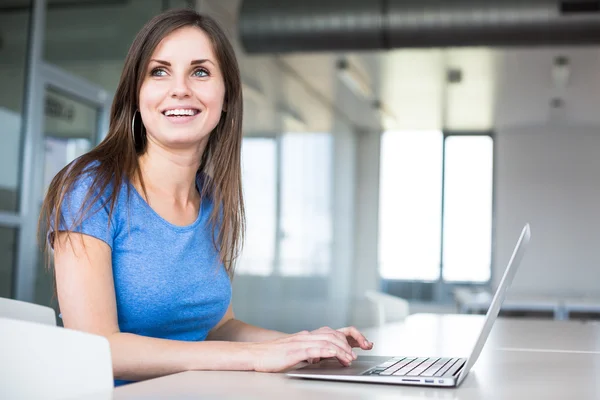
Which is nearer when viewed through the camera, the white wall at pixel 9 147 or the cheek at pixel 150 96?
the cheek at pixel 150 96

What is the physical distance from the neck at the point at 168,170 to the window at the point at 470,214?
11209 mm

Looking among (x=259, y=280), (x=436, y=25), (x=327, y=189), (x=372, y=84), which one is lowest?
(x=259, y=280)

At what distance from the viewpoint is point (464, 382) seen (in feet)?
3.67

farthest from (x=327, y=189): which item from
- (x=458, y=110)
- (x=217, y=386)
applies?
(x=217, y=386)

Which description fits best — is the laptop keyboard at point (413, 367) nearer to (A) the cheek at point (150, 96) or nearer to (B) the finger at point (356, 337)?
(B) the finger at point (356, 337)

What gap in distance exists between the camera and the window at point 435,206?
12438 mm

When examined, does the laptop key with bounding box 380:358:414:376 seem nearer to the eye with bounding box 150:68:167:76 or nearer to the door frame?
the eye with bounding box 150:68:167:76

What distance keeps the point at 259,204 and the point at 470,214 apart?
6.11 meters

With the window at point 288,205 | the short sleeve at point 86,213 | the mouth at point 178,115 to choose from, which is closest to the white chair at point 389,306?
the mouth at point 178,115

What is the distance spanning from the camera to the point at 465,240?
1246cm

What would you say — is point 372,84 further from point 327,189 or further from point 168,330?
point 168,330

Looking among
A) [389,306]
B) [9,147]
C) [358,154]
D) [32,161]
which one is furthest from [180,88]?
[358,154]

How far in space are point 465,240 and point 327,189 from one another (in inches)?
138

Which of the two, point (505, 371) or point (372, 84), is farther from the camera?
point (372, 84)
